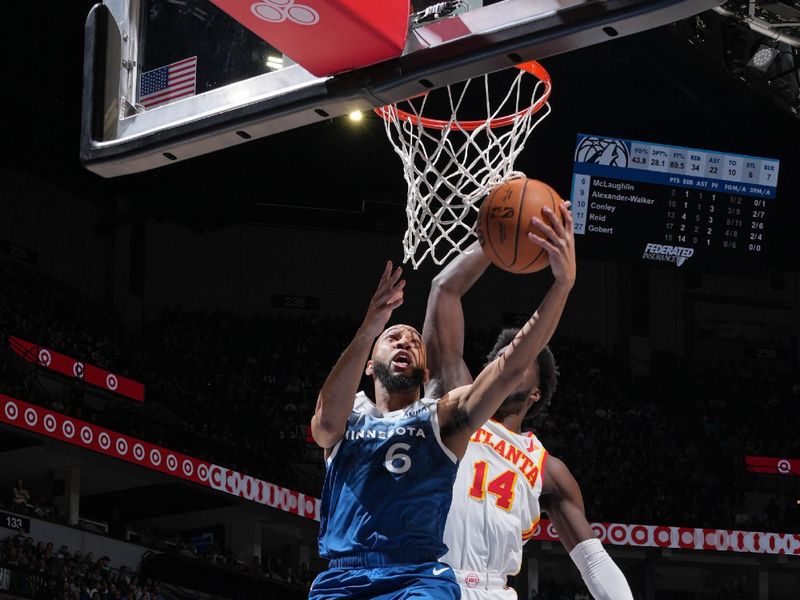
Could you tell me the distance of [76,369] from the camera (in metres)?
17.0

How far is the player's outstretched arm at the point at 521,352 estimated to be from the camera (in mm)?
3562

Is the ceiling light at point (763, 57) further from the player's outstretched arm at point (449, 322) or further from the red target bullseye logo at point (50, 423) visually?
the red target bullseye logo at point (50, 423)

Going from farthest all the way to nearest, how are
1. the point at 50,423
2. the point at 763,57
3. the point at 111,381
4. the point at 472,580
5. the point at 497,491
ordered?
the point at 111,381, the point at 50,423, the point at 763,57, the point at 497,491, the point at 472,580

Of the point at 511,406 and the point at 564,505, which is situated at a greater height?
the point at 511,406

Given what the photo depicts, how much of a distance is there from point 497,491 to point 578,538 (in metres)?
0.43

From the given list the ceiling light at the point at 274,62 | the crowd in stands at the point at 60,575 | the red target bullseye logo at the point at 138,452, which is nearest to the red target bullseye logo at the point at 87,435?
the red target bullseye logo at the point at 138,452

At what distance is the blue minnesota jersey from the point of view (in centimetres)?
380

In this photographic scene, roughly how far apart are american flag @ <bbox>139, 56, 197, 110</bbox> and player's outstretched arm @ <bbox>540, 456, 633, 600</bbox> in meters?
2.01

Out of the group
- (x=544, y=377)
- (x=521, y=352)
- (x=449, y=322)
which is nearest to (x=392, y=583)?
(x=521, y=352)

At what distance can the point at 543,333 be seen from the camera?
3664 mm

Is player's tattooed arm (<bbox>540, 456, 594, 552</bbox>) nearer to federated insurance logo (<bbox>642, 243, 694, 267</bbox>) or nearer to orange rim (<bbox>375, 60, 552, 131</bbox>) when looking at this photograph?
orange rim (<bbox>375, 60, 552, 131</bbox>)

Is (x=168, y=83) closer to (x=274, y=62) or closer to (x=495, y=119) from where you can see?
(x=274, y=62)

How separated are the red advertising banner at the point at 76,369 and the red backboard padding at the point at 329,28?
1262cm

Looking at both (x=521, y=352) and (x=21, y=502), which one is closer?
(x=521, y=352)
